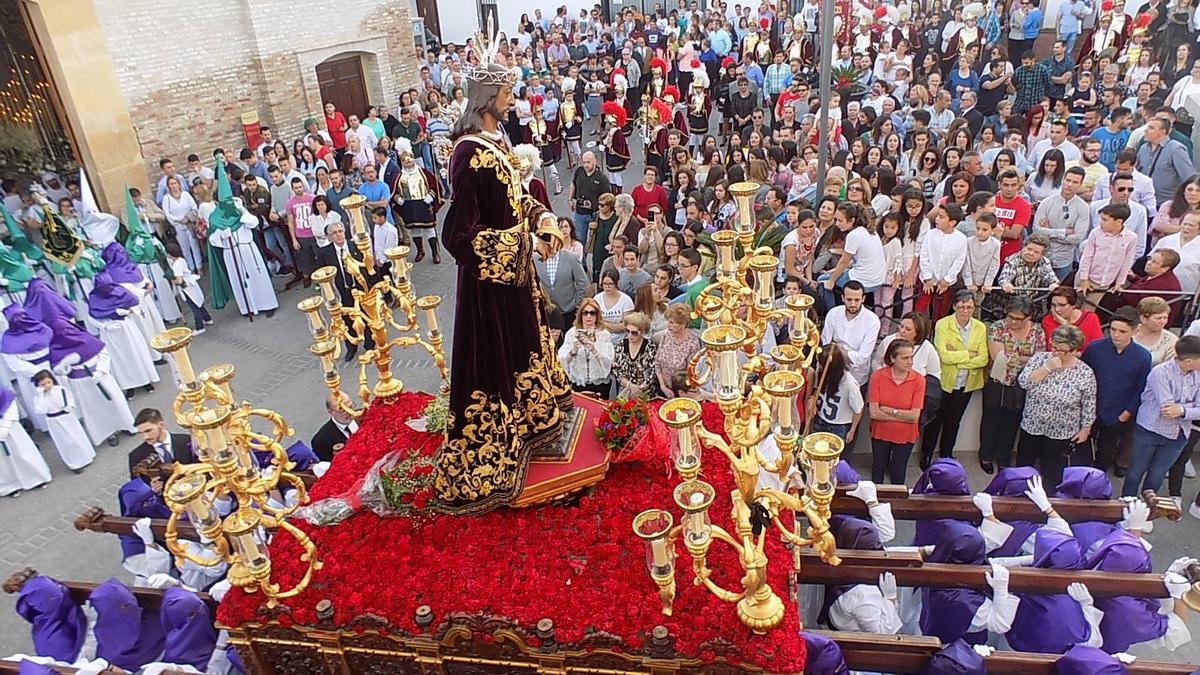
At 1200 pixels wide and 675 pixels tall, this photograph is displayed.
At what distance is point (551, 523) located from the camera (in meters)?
5.24

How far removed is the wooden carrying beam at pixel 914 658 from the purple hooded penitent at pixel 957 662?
0.15 ft

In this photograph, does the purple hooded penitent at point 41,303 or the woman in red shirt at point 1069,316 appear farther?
the purple hooded penitent at point 41,303

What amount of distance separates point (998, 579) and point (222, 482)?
4531 millimetres

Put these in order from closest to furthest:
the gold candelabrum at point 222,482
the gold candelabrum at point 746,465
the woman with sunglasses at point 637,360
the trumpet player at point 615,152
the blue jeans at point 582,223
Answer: the gold candelabrum at point 746,465
the gold candelabrum at point 222,482
the woman with sunglasses at point 637,360
the blue jeans at point 582,223
the trumpet player at point 615,152

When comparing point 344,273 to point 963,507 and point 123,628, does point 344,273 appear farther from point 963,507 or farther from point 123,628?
point 963,507

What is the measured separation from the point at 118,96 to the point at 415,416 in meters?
11.6

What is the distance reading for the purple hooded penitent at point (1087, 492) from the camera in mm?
5539

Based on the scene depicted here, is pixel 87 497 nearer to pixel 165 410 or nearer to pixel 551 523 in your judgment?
pixel 165 410

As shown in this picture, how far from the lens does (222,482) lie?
4.43 meters

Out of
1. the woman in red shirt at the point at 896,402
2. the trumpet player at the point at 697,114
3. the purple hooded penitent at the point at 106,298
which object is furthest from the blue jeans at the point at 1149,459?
the purple hooded penitent at the point at 106,298

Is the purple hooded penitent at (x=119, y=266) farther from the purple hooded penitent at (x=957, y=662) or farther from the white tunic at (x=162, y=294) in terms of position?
the purple hooded penitent at (x=957, y=662)

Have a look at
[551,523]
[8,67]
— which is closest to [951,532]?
[551,523]

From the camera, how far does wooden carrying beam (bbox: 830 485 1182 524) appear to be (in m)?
5.59

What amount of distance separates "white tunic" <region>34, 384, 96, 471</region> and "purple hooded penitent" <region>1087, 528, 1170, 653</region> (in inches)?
382
